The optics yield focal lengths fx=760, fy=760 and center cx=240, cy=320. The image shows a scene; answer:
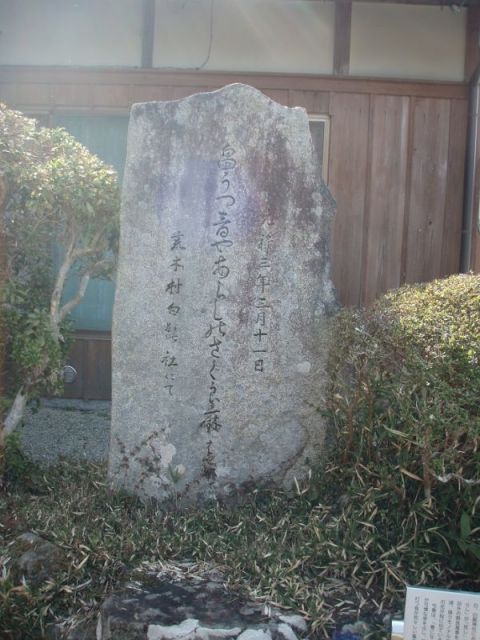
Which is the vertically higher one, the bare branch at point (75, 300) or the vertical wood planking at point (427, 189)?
the vertical wood planking at point (427, 189)

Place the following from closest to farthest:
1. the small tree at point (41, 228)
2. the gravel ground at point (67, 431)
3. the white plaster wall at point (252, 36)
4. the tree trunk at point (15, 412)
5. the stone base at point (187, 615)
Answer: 1. the stone base at point (187, 615)
2. the small tree at point (41, 228)
3. the tree trunk at point (15, 412)
4. the gravel ground at point (67, 431)
5. the white plaster wall at point (252, 36)

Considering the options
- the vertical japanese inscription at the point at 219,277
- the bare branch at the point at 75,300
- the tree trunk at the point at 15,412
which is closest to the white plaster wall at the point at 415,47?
the vertical japanese inscription at the point at 219,277

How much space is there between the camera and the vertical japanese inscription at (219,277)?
429cm

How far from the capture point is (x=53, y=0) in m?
6.96

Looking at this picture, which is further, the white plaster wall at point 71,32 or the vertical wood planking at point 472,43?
the white plaster wall at point 71,32

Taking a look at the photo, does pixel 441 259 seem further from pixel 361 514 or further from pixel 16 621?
pixel 16 621

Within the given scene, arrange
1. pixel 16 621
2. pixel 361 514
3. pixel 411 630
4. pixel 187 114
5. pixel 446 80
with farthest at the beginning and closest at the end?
pixel 446 80 → pixel 187 114 → pixel 361 514 → pixel 16 621 → pixel 411 630

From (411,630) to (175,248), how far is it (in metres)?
2.39

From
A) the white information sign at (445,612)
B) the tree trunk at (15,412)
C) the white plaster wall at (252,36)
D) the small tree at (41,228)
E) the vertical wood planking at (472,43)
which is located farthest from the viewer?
the white plaster wall at (252,36)

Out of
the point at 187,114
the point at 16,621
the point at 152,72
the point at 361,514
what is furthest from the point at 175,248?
the point at 152,72

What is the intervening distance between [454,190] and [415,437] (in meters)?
4.10

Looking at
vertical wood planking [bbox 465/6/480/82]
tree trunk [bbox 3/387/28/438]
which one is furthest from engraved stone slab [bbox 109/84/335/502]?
vertical wood planking [bbox 465/6/480/82]

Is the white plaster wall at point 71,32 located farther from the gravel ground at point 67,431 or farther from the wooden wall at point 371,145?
the gravel ground at point 67,431

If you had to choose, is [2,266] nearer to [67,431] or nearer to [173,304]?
[173,304]
